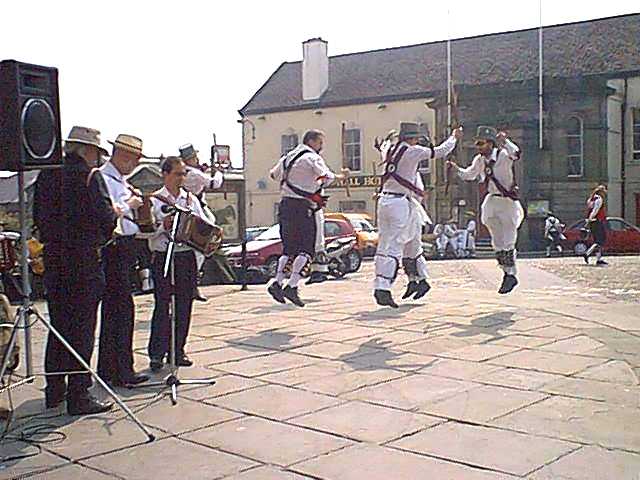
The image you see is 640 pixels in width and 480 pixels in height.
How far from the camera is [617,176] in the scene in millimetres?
42375

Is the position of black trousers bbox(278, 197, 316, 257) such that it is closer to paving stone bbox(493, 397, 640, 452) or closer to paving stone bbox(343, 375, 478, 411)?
paving stone bbox(343, 375, 478, 411)

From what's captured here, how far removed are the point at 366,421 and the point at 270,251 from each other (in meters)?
15.5

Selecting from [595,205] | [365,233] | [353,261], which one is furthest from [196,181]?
[365,233]

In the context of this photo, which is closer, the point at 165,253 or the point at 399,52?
the point at 165,253

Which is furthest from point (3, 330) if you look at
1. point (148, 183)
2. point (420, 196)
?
point (148, 183)

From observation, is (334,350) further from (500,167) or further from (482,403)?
(500,167)

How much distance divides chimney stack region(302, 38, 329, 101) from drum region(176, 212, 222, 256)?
44.1m

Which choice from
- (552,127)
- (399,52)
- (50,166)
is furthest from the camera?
(399,52)

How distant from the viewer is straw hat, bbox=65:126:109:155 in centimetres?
601

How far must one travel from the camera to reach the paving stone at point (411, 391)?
6.07 metres

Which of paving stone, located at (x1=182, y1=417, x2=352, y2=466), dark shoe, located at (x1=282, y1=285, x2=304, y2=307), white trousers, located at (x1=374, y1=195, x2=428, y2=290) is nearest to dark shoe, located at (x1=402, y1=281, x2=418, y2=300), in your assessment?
white trousers, located at (x1=374, y1=195, x2=428, y2=290)

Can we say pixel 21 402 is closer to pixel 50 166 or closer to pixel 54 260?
pixel 54 260

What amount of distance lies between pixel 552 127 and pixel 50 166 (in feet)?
122

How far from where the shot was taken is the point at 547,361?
743 cm
